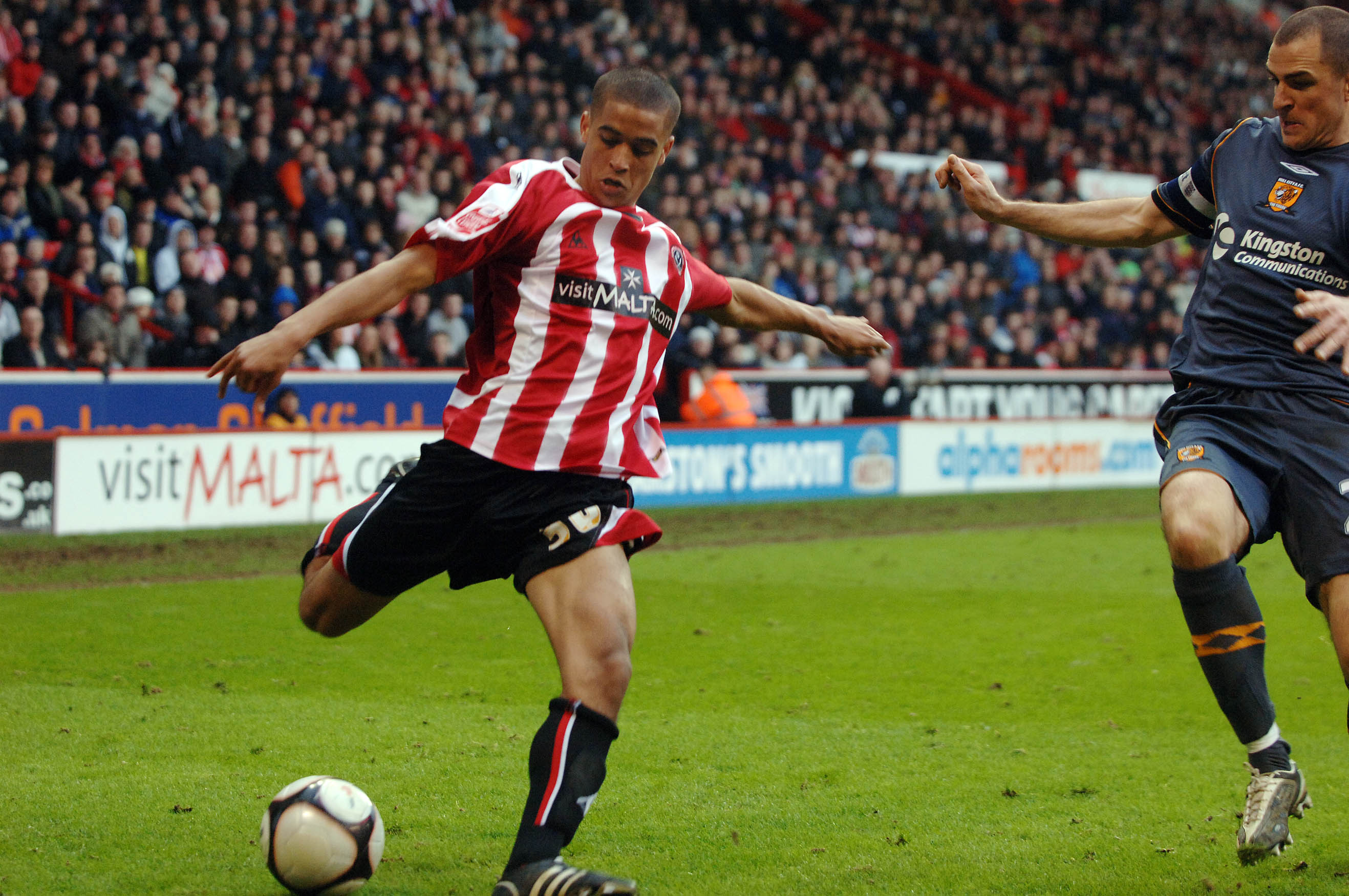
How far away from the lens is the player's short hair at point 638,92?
394cm

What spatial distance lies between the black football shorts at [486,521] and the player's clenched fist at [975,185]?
65.1 inches

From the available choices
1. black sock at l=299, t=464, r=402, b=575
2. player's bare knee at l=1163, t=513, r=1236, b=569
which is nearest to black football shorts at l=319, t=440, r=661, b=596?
black sock at l=299, t=464, r=402, b=575

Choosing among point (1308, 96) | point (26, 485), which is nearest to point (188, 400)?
point (26, 485)

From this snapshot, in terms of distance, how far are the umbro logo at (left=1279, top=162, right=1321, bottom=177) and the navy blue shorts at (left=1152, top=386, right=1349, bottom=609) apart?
0.66m

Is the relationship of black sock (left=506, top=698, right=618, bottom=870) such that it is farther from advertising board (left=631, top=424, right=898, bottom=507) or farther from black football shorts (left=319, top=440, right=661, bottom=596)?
advertising board (left=631, top=424, right=898, bottom=507)

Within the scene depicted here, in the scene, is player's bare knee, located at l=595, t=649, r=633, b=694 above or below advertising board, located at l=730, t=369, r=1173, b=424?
above

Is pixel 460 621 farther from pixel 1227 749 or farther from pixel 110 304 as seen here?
pixel 110 304

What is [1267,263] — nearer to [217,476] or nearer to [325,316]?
[325,316]

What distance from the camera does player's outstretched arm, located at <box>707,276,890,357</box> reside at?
461cm

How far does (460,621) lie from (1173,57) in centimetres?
2768

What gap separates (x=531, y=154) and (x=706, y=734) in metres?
13.3

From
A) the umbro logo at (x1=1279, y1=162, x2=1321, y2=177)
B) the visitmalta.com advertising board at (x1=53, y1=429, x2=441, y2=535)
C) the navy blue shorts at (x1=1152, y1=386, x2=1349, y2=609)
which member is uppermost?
the umbro logo at (x1=1279, y1=162, x2=1321, y2=177)

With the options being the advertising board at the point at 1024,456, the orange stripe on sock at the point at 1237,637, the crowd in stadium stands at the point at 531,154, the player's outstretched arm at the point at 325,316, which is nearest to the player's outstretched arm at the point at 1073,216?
the orange stripe on sock at the point at 1237,637

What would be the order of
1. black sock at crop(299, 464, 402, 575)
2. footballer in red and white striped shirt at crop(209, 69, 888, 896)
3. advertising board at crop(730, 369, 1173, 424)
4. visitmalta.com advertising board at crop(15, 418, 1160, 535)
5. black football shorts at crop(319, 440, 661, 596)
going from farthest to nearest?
advertising board at crop(730, 369, 1173, 424)
visitmalta.com advertising board at crop(15, 418, 1160, 535)
black sock at crop(299, 464, 402, 575)
black football shorts at crop(319, 440, 661, 596)
footballer in red and white striped shirt at crop(209, 69, 888, 896)
